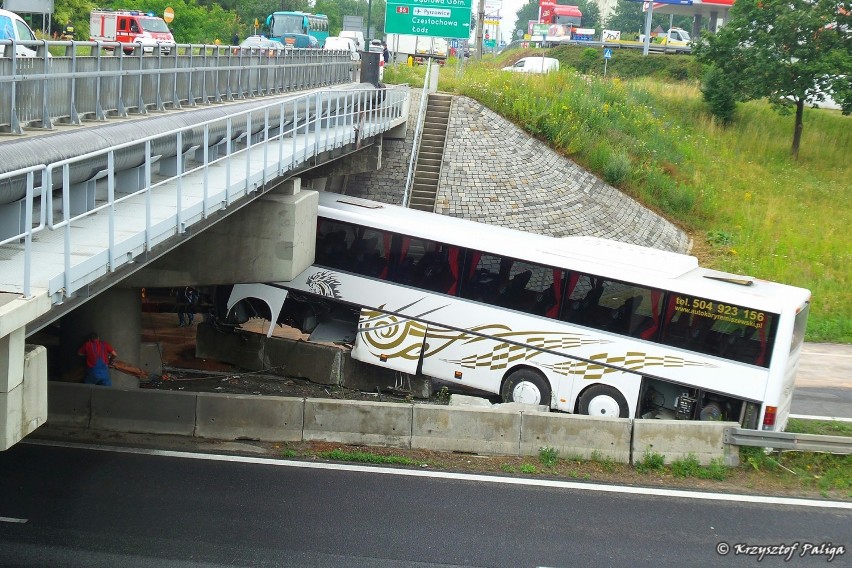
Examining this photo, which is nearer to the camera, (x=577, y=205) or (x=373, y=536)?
(x=373, y=536)

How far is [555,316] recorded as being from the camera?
1587 centimetres

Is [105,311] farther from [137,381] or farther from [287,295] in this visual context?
[287,295]

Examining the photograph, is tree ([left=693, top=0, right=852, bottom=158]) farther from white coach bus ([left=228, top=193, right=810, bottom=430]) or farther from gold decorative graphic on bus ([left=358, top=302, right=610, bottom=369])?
gold decorative graphic on bus ([left=358, top=302, right=610, bottom=369])

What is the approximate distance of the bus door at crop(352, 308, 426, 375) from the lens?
16703 millimetres

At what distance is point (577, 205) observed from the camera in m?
29.8

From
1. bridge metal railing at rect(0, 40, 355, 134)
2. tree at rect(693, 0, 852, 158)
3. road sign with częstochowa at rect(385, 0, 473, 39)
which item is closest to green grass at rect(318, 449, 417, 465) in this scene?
bridge metal railing at rect(0, 40, 355, 134)

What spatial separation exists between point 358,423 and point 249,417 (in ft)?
4.65

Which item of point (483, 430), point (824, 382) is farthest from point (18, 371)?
point (824, 382)

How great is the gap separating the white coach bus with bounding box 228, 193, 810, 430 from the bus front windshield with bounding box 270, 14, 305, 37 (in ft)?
137

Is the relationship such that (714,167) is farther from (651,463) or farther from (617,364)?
(651,463)

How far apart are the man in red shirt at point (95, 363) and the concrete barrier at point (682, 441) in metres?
7.29

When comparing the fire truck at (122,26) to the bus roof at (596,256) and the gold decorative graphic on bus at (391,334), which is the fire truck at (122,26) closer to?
the bus roof at (596,256)

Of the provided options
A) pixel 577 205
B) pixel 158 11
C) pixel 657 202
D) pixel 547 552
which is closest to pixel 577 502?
pixel 547 552

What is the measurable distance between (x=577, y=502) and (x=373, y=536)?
268cm
